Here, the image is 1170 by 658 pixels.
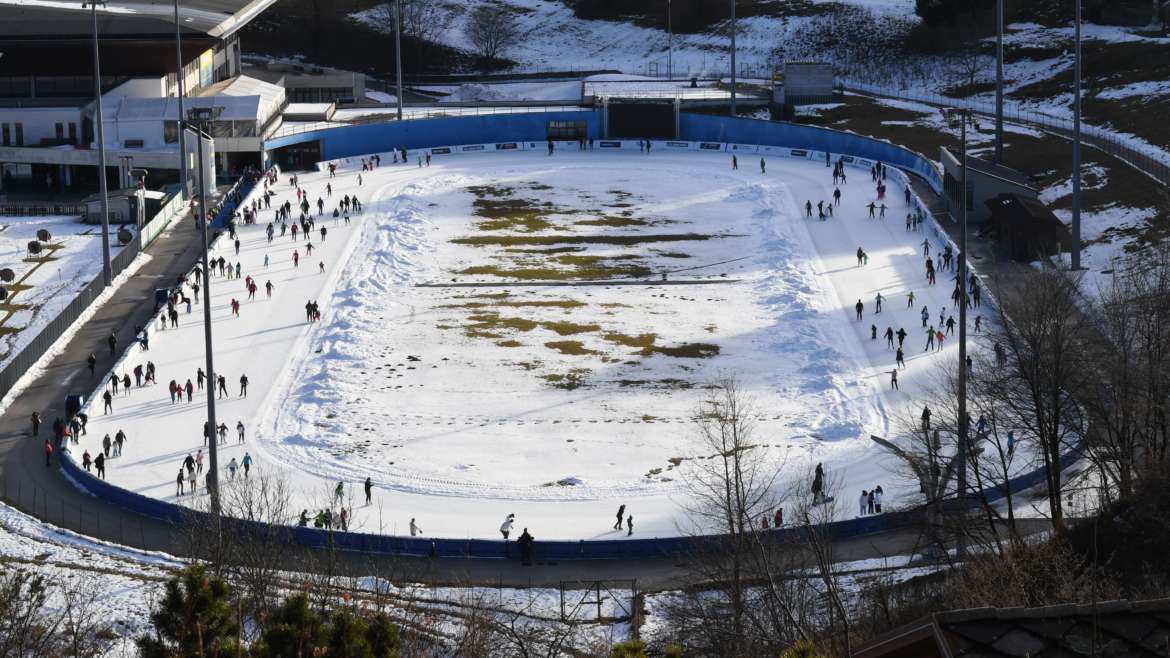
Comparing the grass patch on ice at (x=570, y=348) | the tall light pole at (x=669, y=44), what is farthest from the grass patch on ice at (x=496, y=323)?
the tall light pole at (x=669, y=44)

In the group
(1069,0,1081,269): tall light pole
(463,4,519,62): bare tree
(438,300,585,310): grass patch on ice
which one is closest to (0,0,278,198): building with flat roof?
(438,300,585,310): grass patch on ice

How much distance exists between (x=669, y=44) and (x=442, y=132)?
97.2 ft

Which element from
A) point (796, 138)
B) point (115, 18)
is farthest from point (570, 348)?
point (115, 18)

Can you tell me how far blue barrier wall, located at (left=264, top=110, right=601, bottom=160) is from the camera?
95.2 meters

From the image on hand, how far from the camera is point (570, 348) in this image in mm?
57281

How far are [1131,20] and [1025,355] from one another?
76.7m

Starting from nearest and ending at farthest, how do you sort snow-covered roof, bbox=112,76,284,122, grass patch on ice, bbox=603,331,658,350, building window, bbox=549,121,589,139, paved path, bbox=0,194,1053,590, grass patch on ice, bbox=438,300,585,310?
1. paved path, bbox=0,194,1053,590
2. grass patch on ice, bbox=603,331,658,350
3. grass patch on ice, bbox=438,300,585,310
4. snow-covered roof, bbox=112,76,284,122
5. building window, bbox=549,121,589,139

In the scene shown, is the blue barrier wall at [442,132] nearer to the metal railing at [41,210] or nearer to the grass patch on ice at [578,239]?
the metal railing at [41,210]

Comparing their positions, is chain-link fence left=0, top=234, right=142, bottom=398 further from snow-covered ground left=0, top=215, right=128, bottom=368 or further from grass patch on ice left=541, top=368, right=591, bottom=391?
grass patch on ice left=541, top=368, right=591, bottom=391

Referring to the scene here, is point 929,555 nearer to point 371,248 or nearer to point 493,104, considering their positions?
point 371,248

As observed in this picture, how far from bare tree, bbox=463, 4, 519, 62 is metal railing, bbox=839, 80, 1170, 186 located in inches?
1144

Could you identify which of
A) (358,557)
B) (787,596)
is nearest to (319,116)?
(358,557)

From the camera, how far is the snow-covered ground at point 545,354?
44250 mm

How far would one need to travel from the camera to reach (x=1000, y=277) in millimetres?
61500
